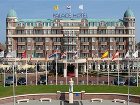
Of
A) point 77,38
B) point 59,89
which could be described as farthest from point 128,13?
point 59,89

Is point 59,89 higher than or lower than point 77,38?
lower

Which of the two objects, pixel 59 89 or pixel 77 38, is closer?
pixel 59 89

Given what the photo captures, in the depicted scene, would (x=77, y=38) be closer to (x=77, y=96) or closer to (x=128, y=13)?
(x=128, y=13)

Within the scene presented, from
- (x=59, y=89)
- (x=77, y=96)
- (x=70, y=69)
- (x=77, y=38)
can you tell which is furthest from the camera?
(x=77, y=38)

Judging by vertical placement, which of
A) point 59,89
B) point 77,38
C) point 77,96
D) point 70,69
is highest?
point 77,38

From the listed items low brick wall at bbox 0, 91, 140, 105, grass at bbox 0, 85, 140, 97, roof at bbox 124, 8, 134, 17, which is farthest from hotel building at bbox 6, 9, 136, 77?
low brick wall at bbox 0, 91, 140, 105


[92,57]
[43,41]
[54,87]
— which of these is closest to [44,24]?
[43,41]

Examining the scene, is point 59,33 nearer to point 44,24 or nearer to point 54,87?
point 44,24

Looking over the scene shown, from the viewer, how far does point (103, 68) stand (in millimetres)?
128250

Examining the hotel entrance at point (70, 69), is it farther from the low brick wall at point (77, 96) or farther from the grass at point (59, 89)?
the low brick wall at point (77, 96)

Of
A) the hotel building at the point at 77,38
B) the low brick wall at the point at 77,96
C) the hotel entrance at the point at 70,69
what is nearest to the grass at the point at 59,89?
the low brick wall at the point at 77,96

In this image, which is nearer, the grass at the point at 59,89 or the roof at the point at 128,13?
the grass at the point at 59,89

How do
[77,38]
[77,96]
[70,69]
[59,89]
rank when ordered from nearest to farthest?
[77,96], [59,89], [70,69], [77,38]

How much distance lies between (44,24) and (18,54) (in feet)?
47.0
